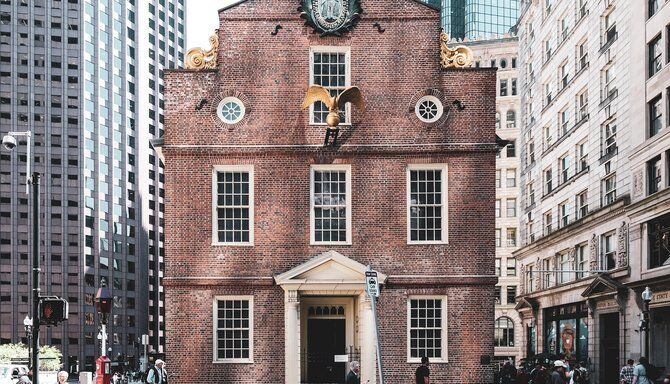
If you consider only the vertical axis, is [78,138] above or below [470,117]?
above

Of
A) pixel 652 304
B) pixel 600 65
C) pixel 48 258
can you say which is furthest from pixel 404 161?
pixel 48 258

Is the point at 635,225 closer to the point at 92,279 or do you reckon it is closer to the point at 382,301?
the point at 382,301

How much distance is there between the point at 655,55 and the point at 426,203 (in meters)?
17.5

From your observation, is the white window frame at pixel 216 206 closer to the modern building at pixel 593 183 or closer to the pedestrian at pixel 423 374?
the pedestrian at pixel 423 374

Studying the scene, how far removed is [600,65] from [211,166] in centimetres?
2794

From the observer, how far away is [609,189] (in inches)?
1976

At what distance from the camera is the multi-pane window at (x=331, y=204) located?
105 feet

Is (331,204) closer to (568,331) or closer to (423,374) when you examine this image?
(423,374)

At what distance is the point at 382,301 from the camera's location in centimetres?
3155

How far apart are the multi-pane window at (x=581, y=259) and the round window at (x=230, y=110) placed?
28230 mm

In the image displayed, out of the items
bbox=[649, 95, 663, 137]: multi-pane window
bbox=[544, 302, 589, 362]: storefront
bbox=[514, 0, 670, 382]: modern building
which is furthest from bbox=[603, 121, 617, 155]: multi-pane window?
bbox=[544, 302, 589, 362]: storefront

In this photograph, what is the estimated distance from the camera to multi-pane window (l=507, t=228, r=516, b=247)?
107812 mm

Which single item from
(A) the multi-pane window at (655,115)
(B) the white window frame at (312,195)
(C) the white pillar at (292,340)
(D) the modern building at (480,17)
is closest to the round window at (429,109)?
(B) the white window frame at (312,195)

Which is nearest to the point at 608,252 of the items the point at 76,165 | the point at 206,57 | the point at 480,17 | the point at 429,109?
the point at 429,109
